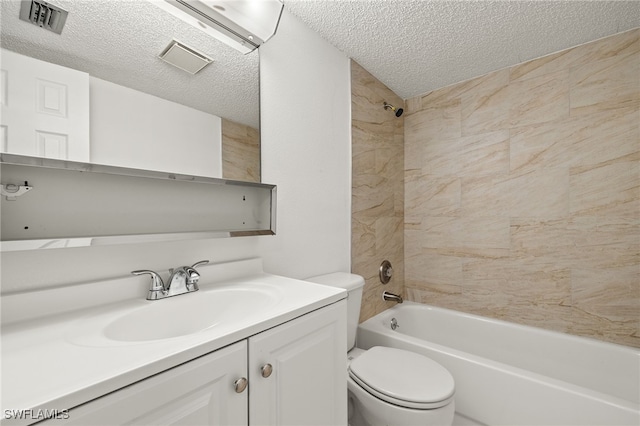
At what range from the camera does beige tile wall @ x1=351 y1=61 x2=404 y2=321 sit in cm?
186

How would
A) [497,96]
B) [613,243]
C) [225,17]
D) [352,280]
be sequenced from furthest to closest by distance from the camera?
[497,96] < [613,243] < [352,280] < [225,17]

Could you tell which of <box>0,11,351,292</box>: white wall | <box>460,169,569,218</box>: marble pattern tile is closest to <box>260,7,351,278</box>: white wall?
<box>0,11,351,292</box>: white wall

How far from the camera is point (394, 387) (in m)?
1.16

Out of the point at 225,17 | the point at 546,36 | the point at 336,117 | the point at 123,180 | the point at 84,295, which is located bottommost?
the point at 84,295

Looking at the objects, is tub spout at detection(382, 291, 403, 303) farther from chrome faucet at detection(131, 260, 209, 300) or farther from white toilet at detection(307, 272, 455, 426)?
chrome faucet at detection(131, 260, 209, 300)

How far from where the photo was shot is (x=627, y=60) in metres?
1.57

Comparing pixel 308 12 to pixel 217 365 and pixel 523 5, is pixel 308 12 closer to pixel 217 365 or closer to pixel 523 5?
pixel 523 5

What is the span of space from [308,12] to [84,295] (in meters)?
1.55

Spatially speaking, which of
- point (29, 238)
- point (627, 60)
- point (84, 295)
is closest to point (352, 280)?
point (84, 295)

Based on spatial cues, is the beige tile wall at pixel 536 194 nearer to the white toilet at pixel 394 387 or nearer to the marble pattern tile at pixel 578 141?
the marble pattern tile at pixel 578 141

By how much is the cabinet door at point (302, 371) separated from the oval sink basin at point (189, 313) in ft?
0.35

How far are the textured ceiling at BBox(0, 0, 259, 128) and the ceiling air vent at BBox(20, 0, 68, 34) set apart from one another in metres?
0.01

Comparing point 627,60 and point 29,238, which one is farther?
point 627,60

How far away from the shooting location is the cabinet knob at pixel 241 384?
62 centimetres
